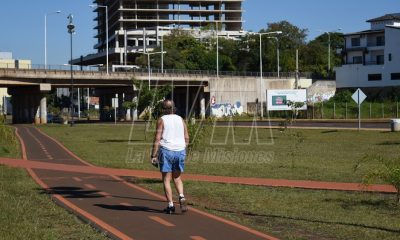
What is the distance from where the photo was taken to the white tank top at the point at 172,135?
10.9 m

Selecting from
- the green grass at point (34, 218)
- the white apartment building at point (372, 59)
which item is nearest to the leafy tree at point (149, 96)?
the green grass at point (34, 218)

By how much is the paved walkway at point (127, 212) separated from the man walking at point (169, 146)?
2.26ft

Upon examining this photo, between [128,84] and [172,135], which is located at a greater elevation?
[128,84]

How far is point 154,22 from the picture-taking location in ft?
493

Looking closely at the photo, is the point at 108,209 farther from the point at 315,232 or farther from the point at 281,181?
the point at 281,181

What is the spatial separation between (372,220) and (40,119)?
76531mm

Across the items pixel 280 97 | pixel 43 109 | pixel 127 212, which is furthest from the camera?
pixel 43 109

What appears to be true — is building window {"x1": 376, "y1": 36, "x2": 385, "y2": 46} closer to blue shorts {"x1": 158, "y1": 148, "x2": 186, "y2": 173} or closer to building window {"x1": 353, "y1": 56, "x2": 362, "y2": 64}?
building window {"x1": 353, "y1": 56, "x2": 362, "y2": 64}

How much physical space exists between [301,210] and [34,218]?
486 cm

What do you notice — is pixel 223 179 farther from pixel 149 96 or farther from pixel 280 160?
pixel 149 96

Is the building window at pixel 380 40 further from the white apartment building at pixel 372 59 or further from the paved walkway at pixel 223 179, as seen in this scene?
the paved walkway at pixel 223 179

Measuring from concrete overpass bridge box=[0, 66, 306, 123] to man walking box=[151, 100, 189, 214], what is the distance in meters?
65.1

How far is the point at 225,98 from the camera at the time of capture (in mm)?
96188

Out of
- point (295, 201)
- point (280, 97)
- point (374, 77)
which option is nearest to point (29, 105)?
point (280, 97)
